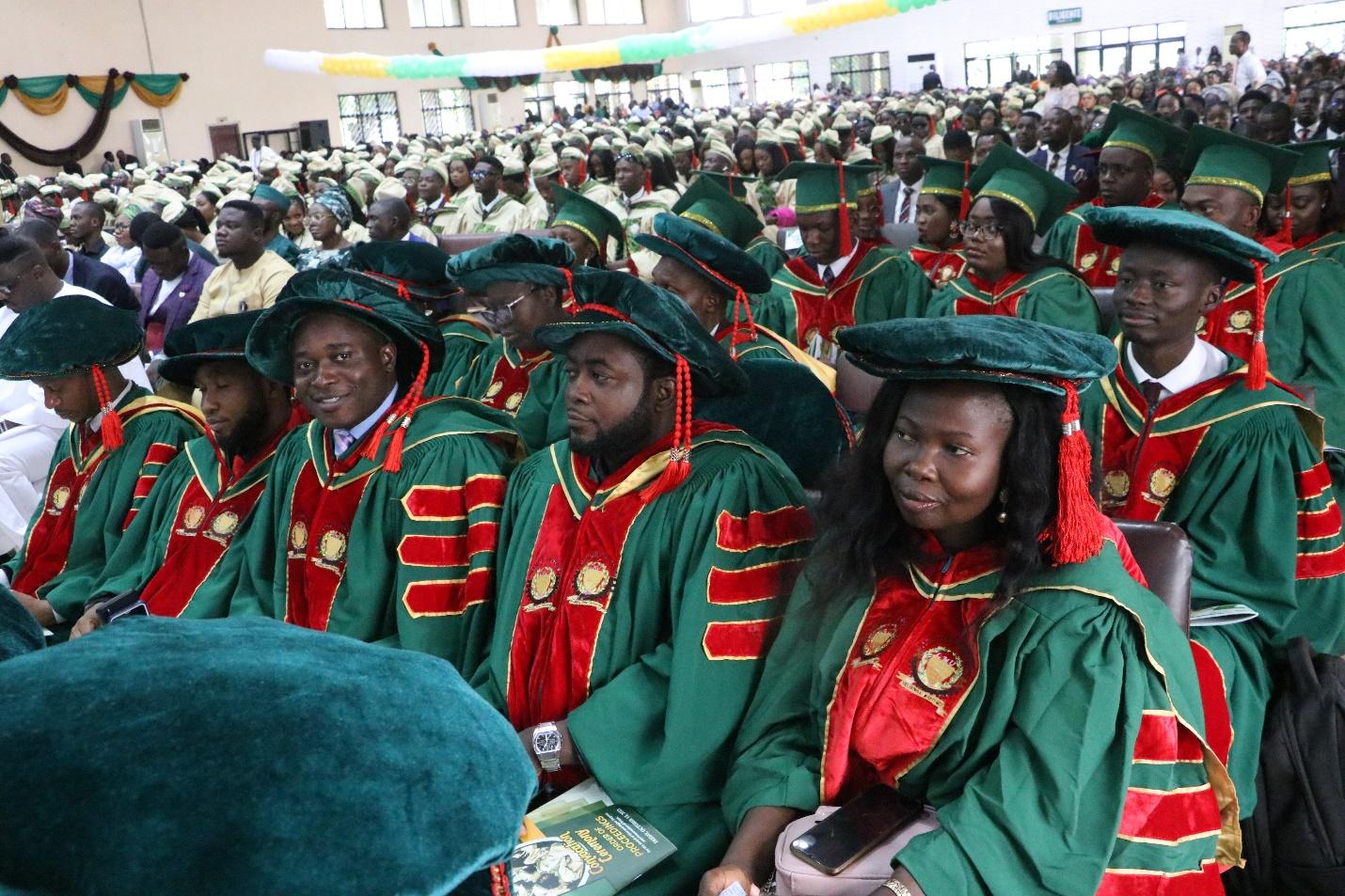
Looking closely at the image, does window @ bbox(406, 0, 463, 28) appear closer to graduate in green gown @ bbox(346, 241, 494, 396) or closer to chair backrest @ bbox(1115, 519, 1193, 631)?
graduate in green gown @ bbox(346, 241, 494, 396)

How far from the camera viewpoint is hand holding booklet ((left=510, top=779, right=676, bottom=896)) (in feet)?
6.53

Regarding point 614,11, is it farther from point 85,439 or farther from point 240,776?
point 240,776

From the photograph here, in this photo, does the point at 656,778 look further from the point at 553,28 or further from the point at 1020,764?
the point at 553,28

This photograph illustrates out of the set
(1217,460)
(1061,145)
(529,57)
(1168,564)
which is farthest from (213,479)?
(529,57)

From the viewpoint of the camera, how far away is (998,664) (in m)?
1.95

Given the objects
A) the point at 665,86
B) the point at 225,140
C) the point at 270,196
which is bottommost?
the point at 270,196

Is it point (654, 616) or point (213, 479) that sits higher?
point (213, 479)

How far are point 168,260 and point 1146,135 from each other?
5.29m

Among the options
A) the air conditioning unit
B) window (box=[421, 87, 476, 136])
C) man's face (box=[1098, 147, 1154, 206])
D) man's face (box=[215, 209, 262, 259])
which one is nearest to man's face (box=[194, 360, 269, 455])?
man's face (box=[215, 209, 262, 259])

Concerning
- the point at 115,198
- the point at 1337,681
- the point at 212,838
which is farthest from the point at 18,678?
the point at 115,198

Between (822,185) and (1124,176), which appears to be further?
(1124,176)

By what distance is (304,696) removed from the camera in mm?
667

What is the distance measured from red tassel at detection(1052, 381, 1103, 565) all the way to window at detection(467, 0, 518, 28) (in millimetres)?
35362

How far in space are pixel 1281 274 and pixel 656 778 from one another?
3.58 metres
